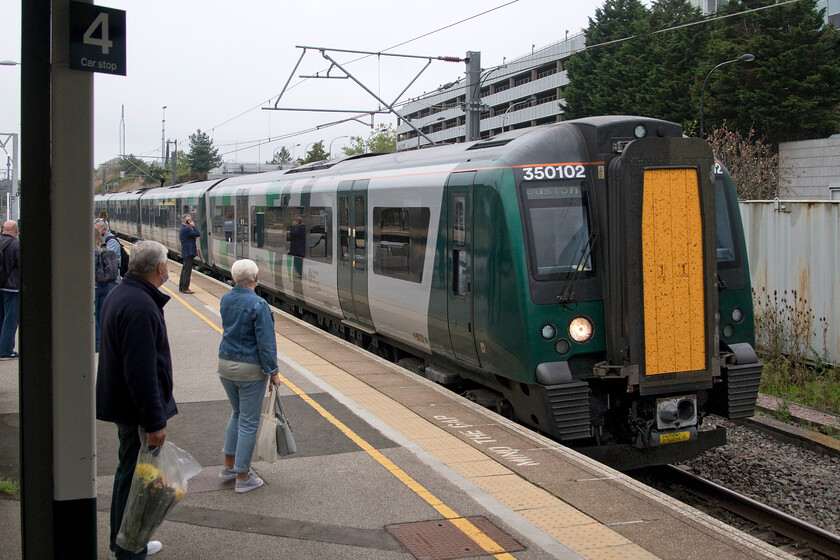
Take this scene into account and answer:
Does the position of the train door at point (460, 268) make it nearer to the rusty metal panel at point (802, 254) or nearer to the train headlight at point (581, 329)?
the train headlight at point (581, 329)

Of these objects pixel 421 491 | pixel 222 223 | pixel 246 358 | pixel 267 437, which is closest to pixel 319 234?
pixel 246 358

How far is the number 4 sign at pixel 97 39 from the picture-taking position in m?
3.74

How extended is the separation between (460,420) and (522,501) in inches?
86.5

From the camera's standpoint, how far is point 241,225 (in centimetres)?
1967

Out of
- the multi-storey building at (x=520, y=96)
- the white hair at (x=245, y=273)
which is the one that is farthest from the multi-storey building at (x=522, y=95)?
the white hair at (x=245, y=273)

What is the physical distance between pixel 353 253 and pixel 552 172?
15.8 ft

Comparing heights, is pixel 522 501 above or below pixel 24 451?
below

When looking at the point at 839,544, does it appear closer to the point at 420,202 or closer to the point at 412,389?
the point at 412,389

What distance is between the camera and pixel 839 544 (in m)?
6.11

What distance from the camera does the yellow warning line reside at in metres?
4.90

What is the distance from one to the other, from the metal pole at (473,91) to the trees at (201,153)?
104 m

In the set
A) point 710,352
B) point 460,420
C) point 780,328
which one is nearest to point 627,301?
point 710,352

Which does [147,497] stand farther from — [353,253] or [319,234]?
[319,234]

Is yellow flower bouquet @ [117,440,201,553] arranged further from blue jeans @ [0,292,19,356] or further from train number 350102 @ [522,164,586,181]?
blue jeans @ [0,292,19,356]
